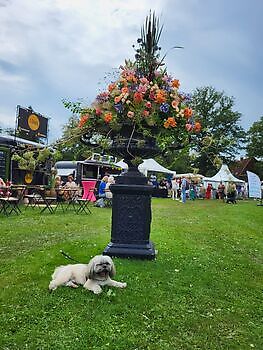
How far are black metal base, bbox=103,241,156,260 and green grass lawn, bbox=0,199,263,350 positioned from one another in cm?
13

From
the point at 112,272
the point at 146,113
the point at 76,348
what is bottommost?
the point at 76,348

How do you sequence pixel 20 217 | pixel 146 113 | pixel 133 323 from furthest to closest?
pixel 20 217 → pixel 146 113 → pixel 133 323

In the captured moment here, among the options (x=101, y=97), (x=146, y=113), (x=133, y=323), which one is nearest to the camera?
(x=133, y=323)

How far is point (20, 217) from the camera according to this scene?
1207 centimetres

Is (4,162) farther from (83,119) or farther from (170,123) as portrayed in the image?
(170,123)

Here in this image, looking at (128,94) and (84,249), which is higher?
(128,94)

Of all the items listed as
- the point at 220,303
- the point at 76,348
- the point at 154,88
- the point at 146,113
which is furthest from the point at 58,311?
the point at 154,88

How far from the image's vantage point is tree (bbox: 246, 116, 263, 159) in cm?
5697

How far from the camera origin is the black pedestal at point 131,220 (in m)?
5.81

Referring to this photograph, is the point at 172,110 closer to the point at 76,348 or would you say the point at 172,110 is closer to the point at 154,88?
the point at 154,88

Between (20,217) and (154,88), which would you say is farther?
(20,217)

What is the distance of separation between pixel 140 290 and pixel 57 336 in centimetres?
145

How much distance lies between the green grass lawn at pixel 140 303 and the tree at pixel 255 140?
52.6 m

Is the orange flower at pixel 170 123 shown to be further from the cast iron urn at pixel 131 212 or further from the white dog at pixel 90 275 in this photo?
the white dog at pixel 90 275
